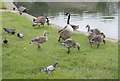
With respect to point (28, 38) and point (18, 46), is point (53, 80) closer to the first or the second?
point (18, 46)

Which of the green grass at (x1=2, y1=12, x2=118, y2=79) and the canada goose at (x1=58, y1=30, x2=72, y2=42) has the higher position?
the canada goose at (x1=58, y1=30, x2=72, y2=42)

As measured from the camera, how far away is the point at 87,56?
15.3 metres

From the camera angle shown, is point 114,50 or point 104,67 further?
point 114,50

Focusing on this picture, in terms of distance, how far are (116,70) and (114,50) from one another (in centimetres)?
383

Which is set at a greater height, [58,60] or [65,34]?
[65,34]

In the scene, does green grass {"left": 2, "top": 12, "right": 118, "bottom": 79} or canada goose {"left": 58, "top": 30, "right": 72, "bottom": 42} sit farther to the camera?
canada goose {"left": 58, "top": 30, "right": 72, "bottom": 42}

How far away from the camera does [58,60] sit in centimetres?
1446

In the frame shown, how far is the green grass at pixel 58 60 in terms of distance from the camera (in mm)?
12344

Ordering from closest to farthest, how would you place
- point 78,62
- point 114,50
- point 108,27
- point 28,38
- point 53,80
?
point 53,80 → point 78,62 → point 114,50 → point 28,38 → point 108,27

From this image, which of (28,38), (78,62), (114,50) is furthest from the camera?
(28,38)

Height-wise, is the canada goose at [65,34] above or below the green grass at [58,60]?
above

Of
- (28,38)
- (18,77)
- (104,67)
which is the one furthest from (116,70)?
(28,38)

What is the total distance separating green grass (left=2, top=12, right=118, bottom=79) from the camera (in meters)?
12.3

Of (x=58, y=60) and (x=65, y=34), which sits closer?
(x=58, y=60)
